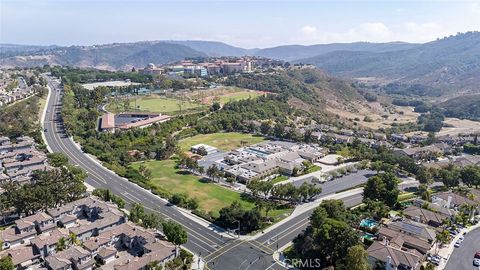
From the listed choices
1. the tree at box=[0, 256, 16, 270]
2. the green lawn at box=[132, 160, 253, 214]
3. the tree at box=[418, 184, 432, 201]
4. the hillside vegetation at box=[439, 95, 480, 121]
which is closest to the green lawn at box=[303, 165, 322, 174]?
the green lawn at box=[132, 160, 253, 214]

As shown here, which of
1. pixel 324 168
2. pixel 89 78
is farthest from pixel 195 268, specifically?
pixel 89 78

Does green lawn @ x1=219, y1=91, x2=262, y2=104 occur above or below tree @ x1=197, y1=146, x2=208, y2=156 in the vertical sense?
above

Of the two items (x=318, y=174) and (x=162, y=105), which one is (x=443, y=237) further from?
(x=162, y=105)

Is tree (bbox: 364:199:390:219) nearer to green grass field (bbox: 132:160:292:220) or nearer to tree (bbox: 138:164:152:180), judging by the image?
green grass field (bbox: 132:160:292:220)

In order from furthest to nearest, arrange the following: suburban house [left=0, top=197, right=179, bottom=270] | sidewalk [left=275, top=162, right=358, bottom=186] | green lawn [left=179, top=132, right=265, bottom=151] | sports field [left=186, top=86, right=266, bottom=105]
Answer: sports field [left=186, top=86, right=266, bottom=105] < green lawn [left=179, top=132, right=265, bottom=151] < sidewalk [left=275, top=162, right=358, bottom=186] < suburban house [left=0, top=197, right=179, bottom=270]

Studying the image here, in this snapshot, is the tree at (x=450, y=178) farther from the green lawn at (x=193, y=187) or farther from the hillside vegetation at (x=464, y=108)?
the hillside vegetation at (x=464, y=108)
